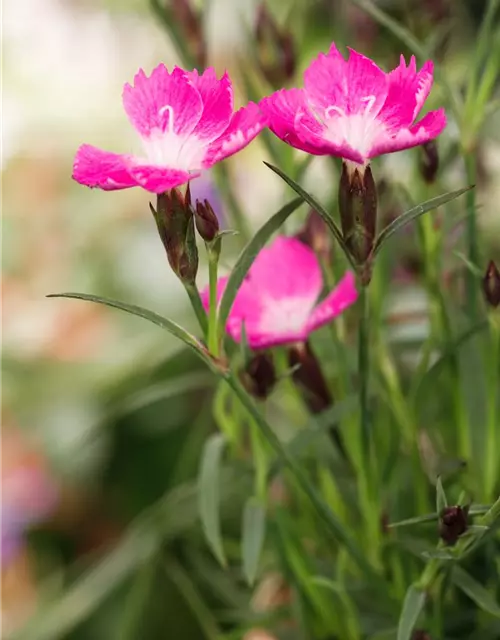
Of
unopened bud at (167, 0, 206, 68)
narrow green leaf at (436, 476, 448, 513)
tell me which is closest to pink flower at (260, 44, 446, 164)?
narrow green leaf at (436, 476, 448, 513)

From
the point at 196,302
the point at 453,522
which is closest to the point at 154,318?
the point at 196,302

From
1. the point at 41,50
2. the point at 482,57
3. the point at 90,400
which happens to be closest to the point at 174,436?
the point at 90,400

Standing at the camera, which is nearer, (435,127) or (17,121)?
(435,127)

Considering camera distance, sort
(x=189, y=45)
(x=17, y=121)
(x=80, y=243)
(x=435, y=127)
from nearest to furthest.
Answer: (x=435, y=127) → (x=189, y=45) → (x=80, y=243) → (x=17, y=121)

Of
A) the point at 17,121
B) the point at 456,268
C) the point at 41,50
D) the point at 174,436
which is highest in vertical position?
the point at 41,50

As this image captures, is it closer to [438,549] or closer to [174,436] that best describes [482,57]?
[438,549]

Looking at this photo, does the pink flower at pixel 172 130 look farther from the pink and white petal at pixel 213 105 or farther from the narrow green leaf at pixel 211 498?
the narrow green leaf at pixel 211 498

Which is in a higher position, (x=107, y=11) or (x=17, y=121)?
(x=107, y=11)
